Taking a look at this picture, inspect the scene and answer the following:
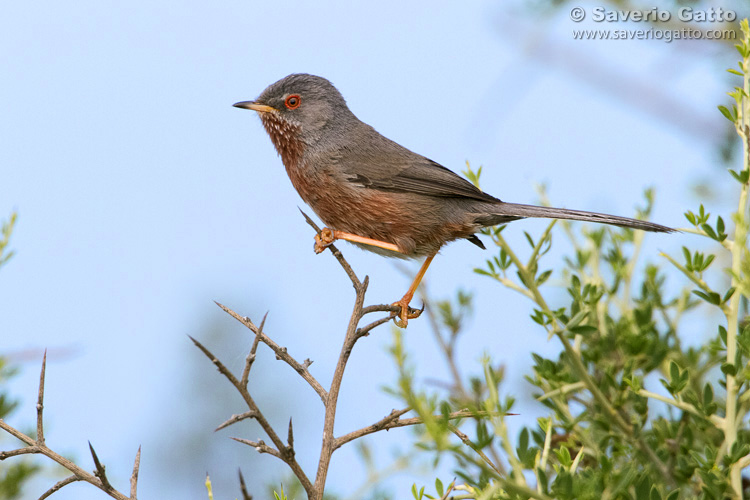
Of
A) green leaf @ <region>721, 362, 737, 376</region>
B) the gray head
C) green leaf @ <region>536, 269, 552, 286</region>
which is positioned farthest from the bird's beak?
green leaf @ <region>721, 362, 737, 376</region>

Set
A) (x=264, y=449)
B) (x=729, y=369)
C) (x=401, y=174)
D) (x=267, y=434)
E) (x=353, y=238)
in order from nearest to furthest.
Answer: (x=267, y=434)
(x=264, y=449)
(x=729, y=369)
(x=353, y=238)
(x=401, y=174)

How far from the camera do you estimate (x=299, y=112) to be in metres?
5.59

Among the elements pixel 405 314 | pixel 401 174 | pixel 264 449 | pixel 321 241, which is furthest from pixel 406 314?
pixel 264 449

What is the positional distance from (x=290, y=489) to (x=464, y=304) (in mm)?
1202

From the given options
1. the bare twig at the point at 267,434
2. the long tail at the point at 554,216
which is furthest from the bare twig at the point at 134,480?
the long tail at the point at 554,216

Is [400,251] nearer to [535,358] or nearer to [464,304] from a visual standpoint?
[464,304]

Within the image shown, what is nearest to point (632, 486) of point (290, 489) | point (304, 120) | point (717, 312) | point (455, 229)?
point (290, 489)

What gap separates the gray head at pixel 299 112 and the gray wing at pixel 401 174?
32 cm

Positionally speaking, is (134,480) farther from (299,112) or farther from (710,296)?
(299,112)

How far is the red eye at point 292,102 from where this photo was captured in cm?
561

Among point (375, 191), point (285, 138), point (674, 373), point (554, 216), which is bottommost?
point (674, 373)

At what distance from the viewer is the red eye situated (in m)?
5.61

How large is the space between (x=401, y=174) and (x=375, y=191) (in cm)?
28

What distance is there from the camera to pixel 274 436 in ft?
6.31
